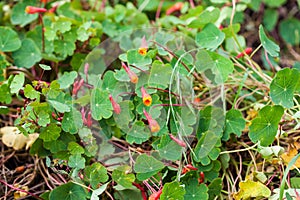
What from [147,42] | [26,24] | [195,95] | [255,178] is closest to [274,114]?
[255,178]

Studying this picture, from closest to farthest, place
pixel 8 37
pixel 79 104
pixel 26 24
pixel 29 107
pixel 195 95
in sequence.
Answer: pixel 29 107 < pixel 79 104 < pixel 195 95 < pixel 8 37 < pixel 26 24

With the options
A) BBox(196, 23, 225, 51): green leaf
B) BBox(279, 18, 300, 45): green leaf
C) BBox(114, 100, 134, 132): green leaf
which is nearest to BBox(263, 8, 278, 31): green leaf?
BBox(279, 18, 300, 45): green leaf

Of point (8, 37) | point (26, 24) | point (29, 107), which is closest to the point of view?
point (29, 107)

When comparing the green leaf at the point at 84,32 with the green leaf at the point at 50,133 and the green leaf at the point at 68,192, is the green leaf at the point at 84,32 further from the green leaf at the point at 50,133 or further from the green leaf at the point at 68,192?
the green leaf at the point at 68,192

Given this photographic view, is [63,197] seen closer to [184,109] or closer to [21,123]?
[21,123]

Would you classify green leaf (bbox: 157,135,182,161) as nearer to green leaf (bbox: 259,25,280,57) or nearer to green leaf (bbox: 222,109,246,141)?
green leaf (bbox: 222,109,246,141)

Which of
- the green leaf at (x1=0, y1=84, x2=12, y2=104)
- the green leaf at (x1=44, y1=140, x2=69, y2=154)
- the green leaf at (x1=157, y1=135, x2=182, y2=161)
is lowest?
the green leaf at (x1=44, y1=140, x2=69, y2=154)
